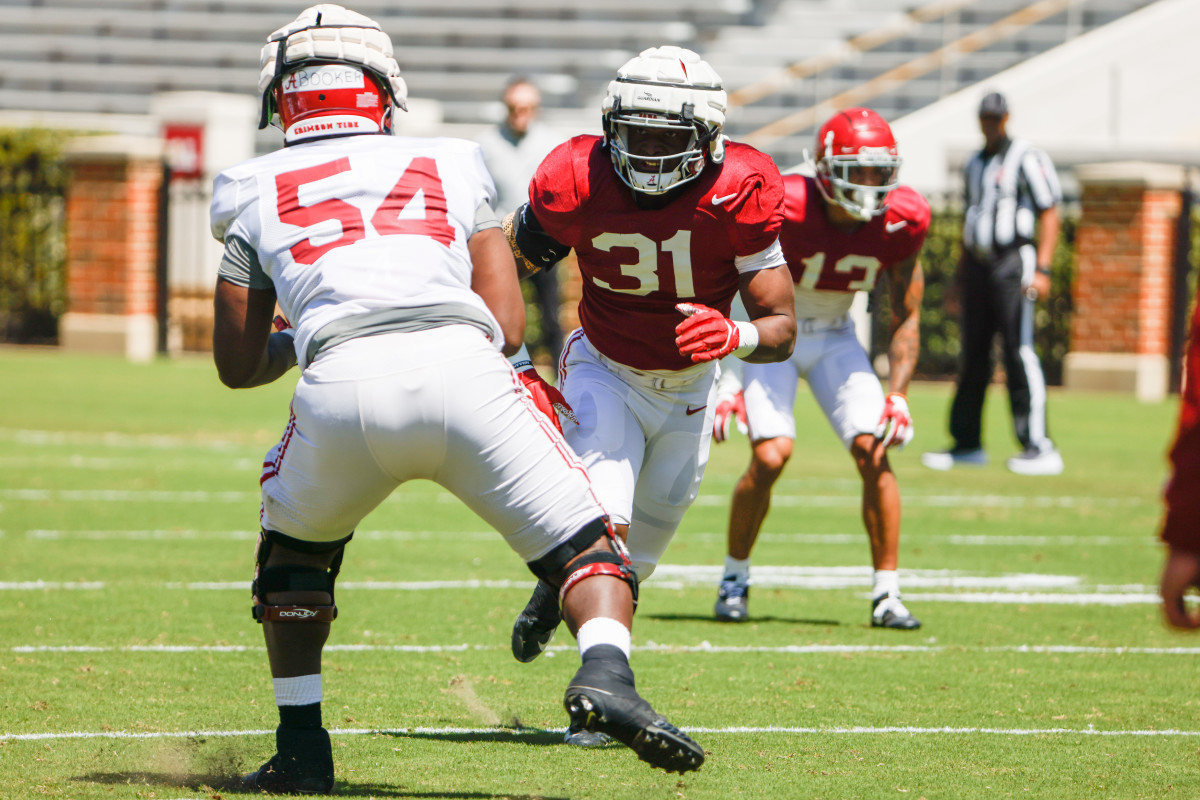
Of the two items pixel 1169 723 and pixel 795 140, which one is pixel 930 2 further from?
pixel 1169 723

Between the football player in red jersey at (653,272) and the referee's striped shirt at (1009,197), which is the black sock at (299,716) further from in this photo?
the referee's striped shirt at (1009,197)

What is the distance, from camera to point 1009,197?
37.2 ft

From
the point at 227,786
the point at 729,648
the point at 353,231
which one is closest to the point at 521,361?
the point at 353,231

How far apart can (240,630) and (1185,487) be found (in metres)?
4.09

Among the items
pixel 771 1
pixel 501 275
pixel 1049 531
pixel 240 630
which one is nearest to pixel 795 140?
pixel 771 1

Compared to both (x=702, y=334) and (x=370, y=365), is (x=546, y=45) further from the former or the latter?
(x=370, y=365)

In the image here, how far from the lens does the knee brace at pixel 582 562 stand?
3.65 meters

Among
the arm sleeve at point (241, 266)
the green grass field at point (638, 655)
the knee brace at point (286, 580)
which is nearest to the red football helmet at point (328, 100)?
the arm sleeve at point (241, 266)

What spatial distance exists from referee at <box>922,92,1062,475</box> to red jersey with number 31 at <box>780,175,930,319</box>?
194 inches

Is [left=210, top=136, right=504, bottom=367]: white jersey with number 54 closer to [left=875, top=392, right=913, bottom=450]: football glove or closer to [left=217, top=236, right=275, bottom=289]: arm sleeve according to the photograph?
[left=217, top=236, right=275, bottom=289]: arm sleeve

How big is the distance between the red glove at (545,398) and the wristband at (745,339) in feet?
1.71

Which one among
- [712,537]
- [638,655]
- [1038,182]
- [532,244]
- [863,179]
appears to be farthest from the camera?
[1038,182]

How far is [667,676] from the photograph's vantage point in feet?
17.5

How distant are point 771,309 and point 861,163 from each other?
2060 millimetres
